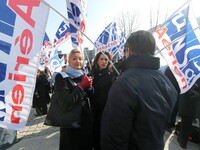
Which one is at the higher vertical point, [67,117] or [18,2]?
[18,2]

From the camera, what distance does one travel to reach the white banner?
7.34 ft

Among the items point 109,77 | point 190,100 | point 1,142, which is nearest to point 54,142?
point 1,142

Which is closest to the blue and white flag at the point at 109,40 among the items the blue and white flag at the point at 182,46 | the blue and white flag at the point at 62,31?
the blue and white flag at the point at 62,31

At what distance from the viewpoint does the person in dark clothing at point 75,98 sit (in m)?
2.88

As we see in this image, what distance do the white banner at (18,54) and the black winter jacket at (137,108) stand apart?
851mm

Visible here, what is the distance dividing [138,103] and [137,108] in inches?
1.6

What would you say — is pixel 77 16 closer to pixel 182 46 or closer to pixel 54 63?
pixel 182 46

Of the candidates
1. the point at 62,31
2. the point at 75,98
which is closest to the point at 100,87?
the point at 75,98

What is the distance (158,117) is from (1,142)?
2492 mm

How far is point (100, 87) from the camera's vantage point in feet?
11.8

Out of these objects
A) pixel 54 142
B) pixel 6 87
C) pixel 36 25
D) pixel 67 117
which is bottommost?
pixel 54 142

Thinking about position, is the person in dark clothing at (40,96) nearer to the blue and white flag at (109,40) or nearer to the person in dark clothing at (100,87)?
the blue and white flag at (109,40)

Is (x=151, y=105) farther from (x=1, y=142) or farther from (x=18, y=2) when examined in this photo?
(x=1, y=142)

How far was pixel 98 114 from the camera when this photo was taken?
141 inches
